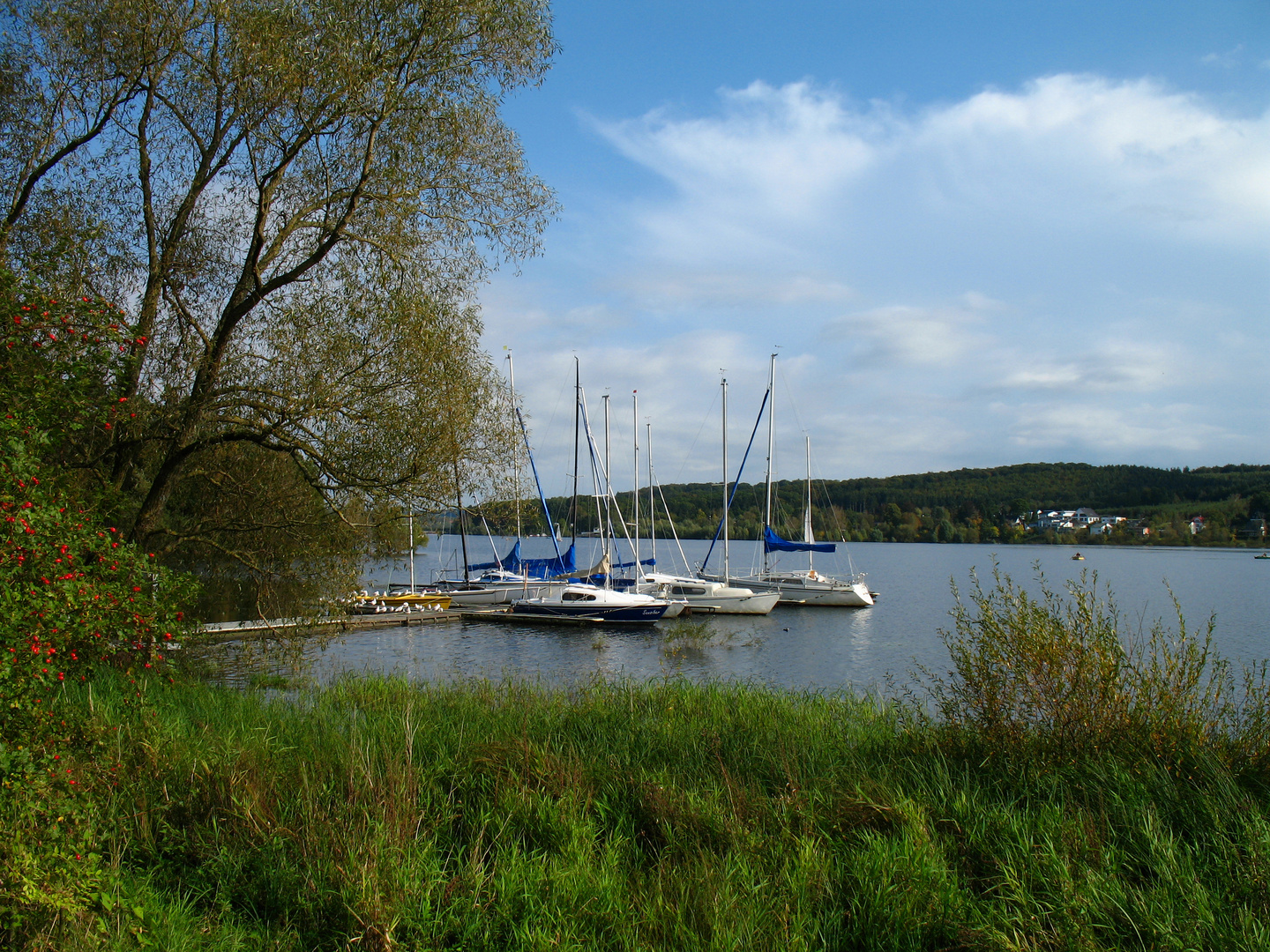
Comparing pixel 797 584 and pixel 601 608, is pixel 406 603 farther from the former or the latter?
pixel 797 584

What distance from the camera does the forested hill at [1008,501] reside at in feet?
320

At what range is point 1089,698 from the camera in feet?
23.0

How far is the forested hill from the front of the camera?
320 feet

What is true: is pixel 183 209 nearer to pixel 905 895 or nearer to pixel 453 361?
pixel 453 361

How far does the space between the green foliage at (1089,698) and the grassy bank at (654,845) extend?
0.28 meters

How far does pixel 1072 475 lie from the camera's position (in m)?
124

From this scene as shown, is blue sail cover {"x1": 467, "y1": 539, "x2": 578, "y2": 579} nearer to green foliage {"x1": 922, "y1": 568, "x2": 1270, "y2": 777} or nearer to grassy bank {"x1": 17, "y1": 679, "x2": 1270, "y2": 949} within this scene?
grassy bank {"x1": 17, "y1": 679, "x2": 1270, "y2": 949}

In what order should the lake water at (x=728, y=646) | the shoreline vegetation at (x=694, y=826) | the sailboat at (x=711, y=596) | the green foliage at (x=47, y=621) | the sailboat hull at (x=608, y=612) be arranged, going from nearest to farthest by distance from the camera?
the green foliage at (x=47, y=621), the shoreline vegetation at (x=694, y=826), the lake water at (x=728, y=646), the sailboat hull at (x=608, y=612), the sailboat at (x=711, y=596)

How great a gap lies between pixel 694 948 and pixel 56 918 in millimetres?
3316

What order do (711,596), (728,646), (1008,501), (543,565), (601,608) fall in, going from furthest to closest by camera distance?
(1008,501)
(543,565)
(711,596)
(601,608)
(728,646)

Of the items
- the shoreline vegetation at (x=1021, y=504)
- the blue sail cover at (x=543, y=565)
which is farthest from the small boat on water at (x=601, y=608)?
the shoreline vegetation at (x=1021, y=504)

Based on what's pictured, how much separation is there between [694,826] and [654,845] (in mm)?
352

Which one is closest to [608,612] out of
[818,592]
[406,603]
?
[406,603]

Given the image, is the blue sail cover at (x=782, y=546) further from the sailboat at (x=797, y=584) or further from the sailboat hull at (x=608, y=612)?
the sailboat hull at (x=608, y=612)
